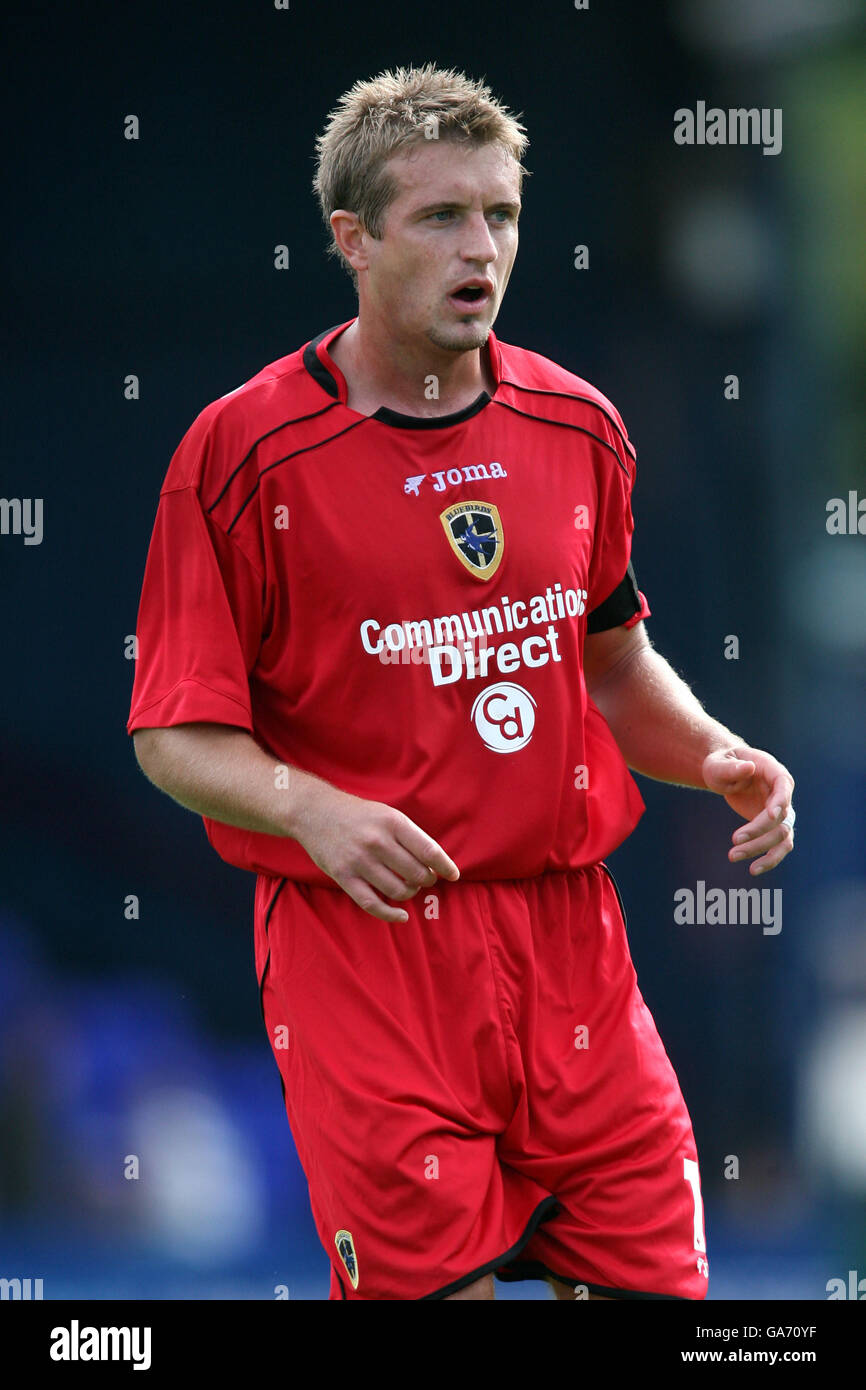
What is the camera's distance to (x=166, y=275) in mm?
3619

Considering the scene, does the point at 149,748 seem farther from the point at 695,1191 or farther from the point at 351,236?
the point at 695,1191

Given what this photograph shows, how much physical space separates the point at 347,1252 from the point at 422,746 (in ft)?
2.20

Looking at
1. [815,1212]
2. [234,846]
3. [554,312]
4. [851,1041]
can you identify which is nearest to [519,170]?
[234,846]

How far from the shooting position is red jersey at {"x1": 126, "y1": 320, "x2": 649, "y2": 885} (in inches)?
85.0

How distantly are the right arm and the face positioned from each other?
0.62 meters

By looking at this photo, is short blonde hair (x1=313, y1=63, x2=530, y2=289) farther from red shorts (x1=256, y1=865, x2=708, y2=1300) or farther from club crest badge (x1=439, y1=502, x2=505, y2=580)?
red shorts (x1=256, y1=865, x2=708, y2=1300)

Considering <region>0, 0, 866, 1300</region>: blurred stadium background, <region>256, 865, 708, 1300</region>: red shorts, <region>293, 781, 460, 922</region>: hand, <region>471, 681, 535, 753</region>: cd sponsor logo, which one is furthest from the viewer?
<region>0, 0, 866, 1300</region>: blurred stadium background

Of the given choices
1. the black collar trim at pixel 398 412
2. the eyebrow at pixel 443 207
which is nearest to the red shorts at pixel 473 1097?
the black collar trim at pixel 398 412

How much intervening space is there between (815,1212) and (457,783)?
1.99 m

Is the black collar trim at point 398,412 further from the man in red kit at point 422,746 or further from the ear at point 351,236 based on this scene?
the ear at point 351,236

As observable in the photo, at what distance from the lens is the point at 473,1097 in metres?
2.17

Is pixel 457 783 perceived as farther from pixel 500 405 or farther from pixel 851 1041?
pixel 851 1041

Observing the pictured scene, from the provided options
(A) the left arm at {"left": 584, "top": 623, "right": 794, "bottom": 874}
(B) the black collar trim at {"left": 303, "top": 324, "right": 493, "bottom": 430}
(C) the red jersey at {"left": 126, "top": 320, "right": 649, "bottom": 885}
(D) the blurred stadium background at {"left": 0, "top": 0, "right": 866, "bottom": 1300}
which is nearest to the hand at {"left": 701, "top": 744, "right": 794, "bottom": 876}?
(A) the left arm at {"left": 584, "top": 623, "right": 794, "bottom": 874}

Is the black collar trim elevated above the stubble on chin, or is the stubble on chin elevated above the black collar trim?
the stubble on chin
